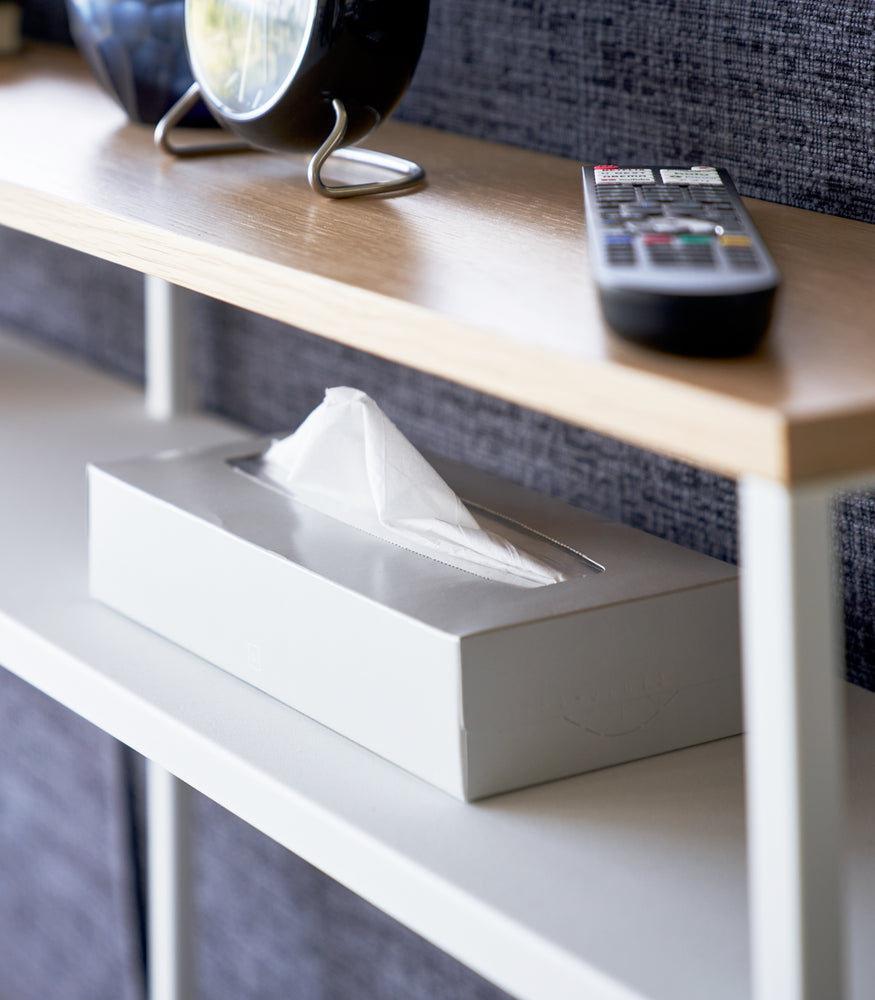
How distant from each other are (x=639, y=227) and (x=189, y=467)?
0.35 m

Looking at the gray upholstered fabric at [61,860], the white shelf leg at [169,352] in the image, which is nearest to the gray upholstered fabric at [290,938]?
the gray upholstered fabric at [61,860]

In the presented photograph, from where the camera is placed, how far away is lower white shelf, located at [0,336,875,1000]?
444mm

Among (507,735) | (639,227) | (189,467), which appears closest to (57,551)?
(189,467)

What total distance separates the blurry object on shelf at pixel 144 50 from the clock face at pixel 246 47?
11 centimetres

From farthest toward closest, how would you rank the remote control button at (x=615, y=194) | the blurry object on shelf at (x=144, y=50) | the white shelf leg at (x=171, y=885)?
1. the white shelf leg at (x=171, y=885)
2. the blurry object on shelf at (x=144, y=50)
3. the remote control button at (x=615, y=194)

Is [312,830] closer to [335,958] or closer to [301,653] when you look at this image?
[301,653]

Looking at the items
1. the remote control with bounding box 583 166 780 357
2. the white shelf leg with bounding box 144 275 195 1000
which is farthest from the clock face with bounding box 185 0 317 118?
the white shelf leg with bounding box 144 275 195 1000

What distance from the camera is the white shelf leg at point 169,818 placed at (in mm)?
975

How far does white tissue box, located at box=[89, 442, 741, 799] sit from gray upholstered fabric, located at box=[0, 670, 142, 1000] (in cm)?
67

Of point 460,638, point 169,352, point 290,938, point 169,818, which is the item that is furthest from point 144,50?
point 290,938

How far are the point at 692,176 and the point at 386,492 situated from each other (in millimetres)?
199

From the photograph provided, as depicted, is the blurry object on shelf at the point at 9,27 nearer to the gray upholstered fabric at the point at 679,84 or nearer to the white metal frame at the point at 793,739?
the gray upholstered fabric at the point at 679,84

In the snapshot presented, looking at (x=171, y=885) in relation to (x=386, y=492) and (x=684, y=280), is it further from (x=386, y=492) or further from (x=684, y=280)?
(x=684, y=280)

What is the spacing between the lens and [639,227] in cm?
44
